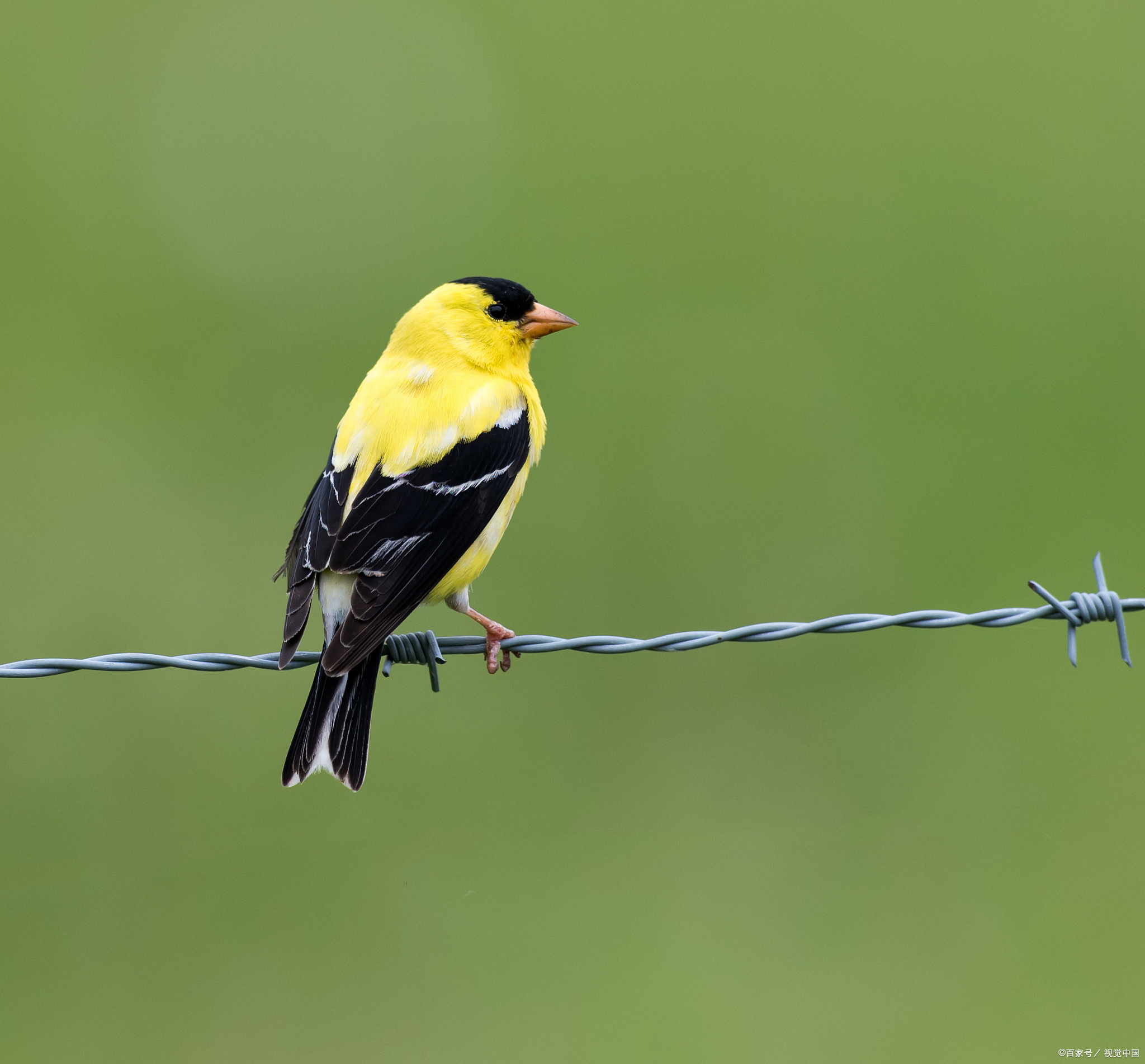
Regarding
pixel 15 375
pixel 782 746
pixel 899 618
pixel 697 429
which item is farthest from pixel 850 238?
pixel 899 618

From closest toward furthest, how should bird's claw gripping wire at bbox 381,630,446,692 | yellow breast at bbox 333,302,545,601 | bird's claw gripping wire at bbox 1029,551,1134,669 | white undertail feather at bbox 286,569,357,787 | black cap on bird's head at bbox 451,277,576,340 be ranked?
bird's claw gripping wire at bbox 1029,551,1134,669, bird's claw gripping wire at bbox 381,630,446,692, white undertail feather at bbox 286,569,357,787, yellow breast at bbox 333,302,545,601, black cap on bird's head at bbox 451,277,576,340

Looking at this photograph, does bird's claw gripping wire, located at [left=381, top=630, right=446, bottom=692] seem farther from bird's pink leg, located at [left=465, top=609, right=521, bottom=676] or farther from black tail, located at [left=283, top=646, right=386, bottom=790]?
bird's pink leg, located at [left=465, top=609, right=521, bottom=676]

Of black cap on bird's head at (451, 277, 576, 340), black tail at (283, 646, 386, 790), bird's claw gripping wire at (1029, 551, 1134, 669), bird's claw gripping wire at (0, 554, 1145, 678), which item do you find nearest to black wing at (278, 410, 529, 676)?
black tail at (283, 646, 386, 790)

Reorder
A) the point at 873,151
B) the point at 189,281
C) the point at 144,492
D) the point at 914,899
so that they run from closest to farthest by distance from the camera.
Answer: the point at 914,899, the point at 144,492, the point at 189,281, the point at 873,151

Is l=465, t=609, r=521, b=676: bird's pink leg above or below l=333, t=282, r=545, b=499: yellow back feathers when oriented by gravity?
below

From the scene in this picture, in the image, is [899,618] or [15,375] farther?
[15,375]

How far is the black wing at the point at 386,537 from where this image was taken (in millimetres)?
3330

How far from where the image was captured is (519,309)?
444cm

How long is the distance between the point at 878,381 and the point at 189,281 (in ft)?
14.1

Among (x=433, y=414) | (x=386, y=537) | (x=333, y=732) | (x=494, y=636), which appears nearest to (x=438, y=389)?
(x=433, y=414)

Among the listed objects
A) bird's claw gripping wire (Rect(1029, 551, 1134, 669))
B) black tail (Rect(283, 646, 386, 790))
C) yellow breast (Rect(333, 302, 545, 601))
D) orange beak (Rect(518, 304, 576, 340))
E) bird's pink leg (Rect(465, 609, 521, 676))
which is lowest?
black tail (Rect(283, 646, 386, 790))

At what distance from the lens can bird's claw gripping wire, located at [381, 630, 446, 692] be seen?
10.7ft

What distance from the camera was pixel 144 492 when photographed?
6.86 metres

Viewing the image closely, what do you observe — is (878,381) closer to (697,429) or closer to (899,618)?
(697,429)
